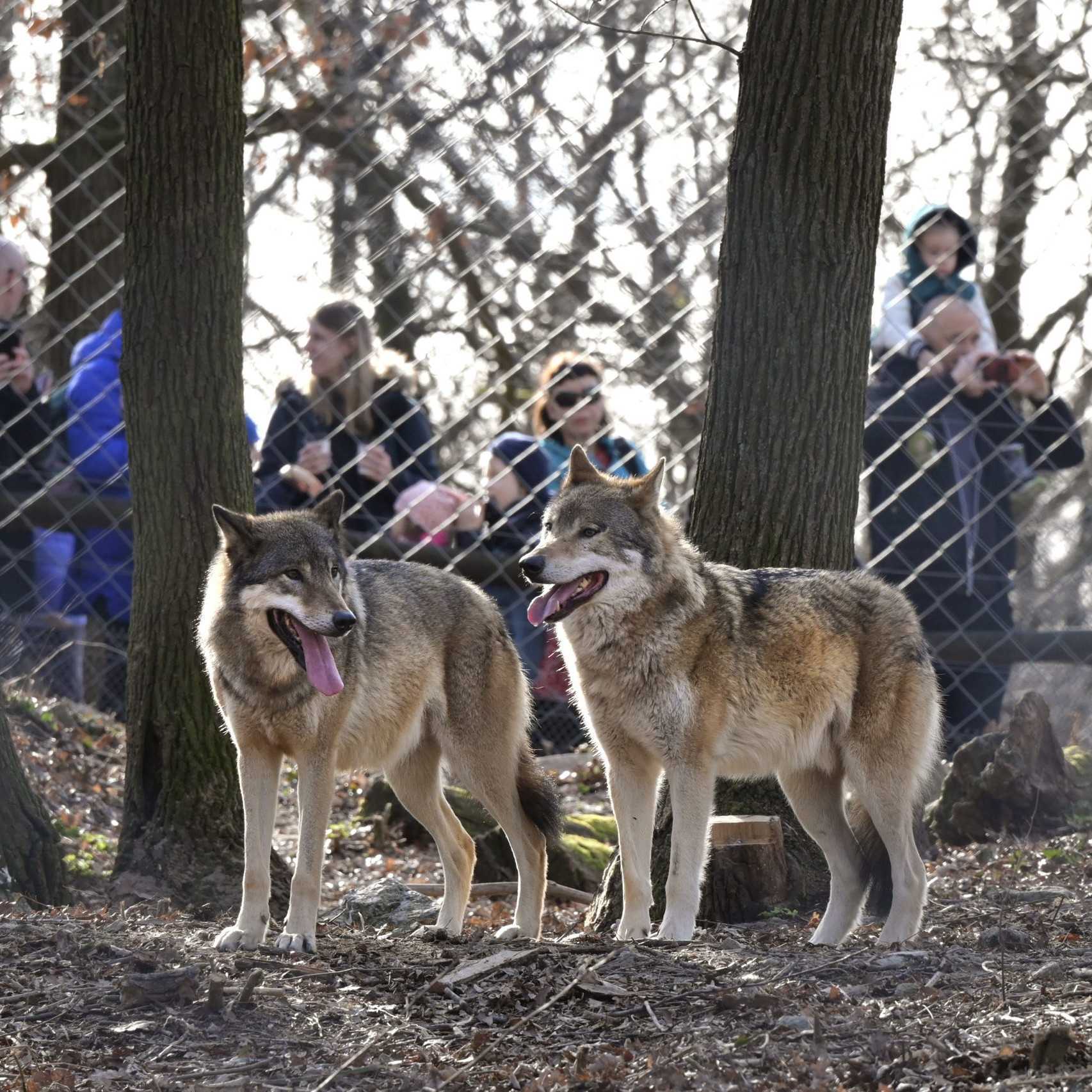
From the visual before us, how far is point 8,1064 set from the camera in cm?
345

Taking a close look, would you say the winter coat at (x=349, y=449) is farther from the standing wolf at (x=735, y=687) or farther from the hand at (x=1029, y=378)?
the hand at (x=1029, y=378)

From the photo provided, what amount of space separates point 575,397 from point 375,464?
1.15 m

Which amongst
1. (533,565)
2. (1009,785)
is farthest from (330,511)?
(1009,785)

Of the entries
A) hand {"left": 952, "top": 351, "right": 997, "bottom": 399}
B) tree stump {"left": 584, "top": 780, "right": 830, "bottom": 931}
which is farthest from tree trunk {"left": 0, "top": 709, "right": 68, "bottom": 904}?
hand {"left": 952, "top": 351, "right": 997, "bottom": 399}

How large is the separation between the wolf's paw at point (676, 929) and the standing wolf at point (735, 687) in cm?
13

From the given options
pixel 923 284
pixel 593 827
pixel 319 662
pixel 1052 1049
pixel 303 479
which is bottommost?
pixel 593 827

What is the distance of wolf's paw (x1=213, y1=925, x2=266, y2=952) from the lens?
4.52 m

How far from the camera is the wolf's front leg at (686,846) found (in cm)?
475

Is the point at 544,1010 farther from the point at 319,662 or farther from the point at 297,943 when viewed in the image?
the point at 319,662

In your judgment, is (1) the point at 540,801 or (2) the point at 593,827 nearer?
(1) the point at 540,801

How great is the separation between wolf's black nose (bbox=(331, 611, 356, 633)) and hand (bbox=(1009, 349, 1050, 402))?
5.07 metres

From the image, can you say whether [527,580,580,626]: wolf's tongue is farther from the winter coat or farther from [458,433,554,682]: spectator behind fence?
the winter coat

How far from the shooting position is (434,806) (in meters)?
5.67

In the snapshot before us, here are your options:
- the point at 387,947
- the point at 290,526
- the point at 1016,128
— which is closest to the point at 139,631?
the point at 290,526
